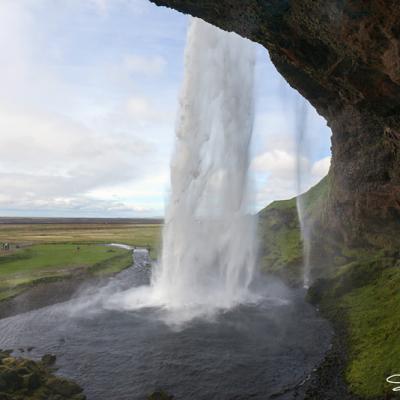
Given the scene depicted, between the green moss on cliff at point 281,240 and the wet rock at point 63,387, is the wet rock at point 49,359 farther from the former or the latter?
the green moss on cliff at point 281,240

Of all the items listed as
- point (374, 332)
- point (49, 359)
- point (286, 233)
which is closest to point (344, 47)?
point (374, 332)

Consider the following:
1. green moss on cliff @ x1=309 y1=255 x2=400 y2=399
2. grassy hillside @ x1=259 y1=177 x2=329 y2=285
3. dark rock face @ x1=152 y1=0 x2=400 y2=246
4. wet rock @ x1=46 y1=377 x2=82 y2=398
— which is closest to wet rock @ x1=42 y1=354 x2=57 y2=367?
wet rock @ x1=46 y1=377 x2=82 y2=398

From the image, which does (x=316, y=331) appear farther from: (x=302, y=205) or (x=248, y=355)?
(x=302, y=205)

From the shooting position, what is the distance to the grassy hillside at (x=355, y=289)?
22250 millimetres

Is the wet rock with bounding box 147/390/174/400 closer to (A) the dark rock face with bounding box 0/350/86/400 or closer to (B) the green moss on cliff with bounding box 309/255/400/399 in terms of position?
(A) the dark rock face with bounding box 0/350/86/400

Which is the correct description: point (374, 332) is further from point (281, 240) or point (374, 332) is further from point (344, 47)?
point (281, 240)

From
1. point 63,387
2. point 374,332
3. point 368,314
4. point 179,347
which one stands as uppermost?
point 368,314

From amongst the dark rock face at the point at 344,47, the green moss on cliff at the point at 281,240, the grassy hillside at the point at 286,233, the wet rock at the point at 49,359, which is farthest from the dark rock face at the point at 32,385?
the green moss on cliff at the point at 281,240

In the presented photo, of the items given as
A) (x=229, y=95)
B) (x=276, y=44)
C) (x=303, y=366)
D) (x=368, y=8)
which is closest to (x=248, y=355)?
(x=303, y=366)

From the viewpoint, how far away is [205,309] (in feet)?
119

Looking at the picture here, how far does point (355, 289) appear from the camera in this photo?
36656 millimetres

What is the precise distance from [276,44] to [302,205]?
176 ft

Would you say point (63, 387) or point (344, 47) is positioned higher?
point (344, 47)

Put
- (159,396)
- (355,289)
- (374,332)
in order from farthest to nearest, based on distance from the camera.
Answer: (355,289)
(374,332)
(159,396)
